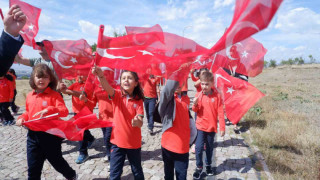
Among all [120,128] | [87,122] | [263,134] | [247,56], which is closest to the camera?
[120,128]

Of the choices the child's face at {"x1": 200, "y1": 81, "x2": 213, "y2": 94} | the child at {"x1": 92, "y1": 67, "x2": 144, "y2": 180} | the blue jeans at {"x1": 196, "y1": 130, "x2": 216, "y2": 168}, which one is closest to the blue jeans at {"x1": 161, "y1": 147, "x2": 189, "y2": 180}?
the child at {"x1": 92, "y1": 67, "x2": 144, "y2": 180}

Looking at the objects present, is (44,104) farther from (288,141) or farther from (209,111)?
(288,141)

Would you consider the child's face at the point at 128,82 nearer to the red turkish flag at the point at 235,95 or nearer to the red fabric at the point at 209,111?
the red fabric at the point at 209,111

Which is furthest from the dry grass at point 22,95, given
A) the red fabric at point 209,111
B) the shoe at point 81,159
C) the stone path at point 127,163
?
the red fabric at point 209,111

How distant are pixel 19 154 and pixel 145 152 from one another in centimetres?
304

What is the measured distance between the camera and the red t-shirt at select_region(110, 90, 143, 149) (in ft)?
Answer: 9.25

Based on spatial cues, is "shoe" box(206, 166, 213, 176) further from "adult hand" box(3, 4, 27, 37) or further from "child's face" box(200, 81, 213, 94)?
"adult hand" box(3, 4, 27, 37)

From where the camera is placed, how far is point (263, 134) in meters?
5.47

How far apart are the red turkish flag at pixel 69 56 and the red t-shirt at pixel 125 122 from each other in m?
1.12

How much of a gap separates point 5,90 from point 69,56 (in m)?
5.15

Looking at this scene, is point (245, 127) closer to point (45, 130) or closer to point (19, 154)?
point (45, 130)

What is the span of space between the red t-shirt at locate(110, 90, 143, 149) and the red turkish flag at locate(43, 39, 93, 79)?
3.68 ft

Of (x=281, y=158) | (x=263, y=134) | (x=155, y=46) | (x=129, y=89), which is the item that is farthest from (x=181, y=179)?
(x=263, y=134)

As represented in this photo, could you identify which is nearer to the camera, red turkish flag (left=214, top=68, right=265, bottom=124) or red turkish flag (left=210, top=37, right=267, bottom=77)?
red turkish flag (left=214, top=68, right=265, bottom=124)
